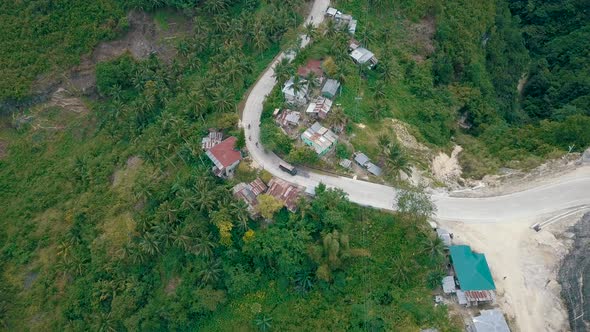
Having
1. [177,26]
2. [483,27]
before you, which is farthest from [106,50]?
[483,27]

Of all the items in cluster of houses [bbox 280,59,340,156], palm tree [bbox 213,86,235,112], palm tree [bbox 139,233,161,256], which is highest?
cluster of houses [bbox 280,59,340,156]

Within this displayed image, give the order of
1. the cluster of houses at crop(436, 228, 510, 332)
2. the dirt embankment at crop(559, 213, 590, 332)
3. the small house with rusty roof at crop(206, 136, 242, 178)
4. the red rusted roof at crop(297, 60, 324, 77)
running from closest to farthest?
the dirt embankment at crop(559, 213, 590, 332) < the cluster of houses at crop(436, 228, 510, 332) < the small house with rusty roof at crop(206, 136, 242, 178) < the red rusted roof at crop(297, 60, 324, 77)

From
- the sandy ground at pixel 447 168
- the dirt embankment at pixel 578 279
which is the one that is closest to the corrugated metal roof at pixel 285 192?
the sandy ground at pixel 447 168

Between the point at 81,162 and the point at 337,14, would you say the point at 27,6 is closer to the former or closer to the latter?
the point at 81,162

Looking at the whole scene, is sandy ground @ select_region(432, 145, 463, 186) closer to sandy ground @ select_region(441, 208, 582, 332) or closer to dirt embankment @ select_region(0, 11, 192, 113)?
sandy ground @ select_region(441, 208, 582, 332)

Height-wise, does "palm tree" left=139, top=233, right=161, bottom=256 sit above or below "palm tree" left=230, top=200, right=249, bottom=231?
below

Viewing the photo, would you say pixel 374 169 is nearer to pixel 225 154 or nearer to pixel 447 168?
pixel 447 168

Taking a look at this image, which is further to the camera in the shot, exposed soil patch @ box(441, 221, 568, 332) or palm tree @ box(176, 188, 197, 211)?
palm tree @ box(176, 188, 197, 211)

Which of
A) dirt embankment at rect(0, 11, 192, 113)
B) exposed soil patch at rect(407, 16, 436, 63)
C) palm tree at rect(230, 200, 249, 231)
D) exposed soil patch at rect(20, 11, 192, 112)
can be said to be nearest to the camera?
palm tree at rect(230, 200, 249, 231)

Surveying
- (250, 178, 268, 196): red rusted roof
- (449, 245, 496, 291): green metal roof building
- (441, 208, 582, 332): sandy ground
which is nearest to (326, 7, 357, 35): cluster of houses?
(250, 178, 268, 196): red rusted roof

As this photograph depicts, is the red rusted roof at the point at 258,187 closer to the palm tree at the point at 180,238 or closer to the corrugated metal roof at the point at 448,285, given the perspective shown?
the palm tree at the point at 180,238
